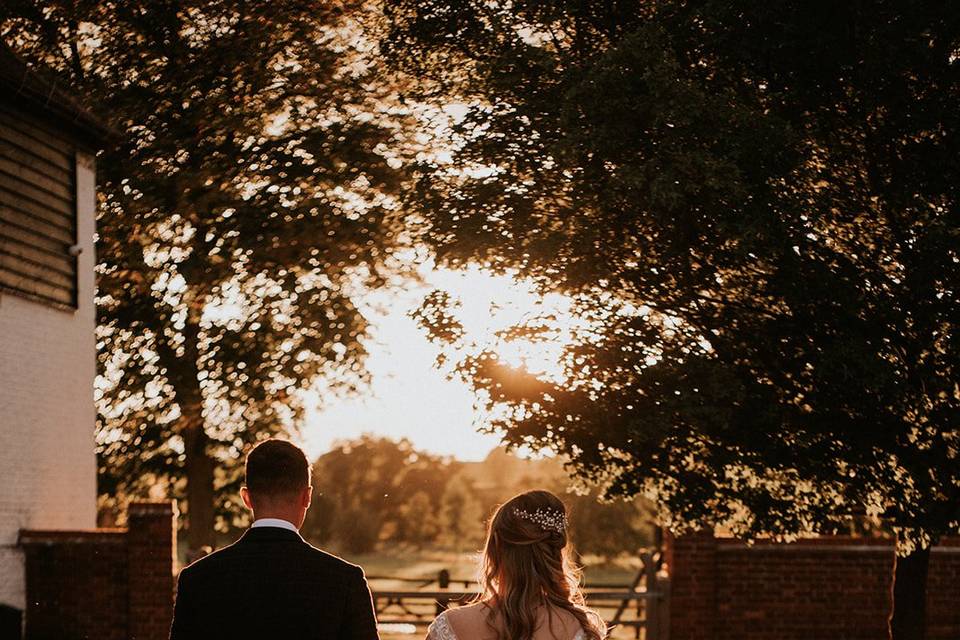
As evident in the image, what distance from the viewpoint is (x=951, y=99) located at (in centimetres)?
1087

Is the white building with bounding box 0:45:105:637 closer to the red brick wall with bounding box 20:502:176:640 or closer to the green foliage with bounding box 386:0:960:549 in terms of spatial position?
the red brick wall with bounding box 20:502:176:640

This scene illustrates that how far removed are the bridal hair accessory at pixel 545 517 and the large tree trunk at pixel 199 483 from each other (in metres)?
17.4

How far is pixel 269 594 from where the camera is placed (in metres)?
4.00

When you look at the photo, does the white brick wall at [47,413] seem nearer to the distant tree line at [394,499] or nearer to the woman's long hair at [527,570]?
the woman's long hair at [527,570]

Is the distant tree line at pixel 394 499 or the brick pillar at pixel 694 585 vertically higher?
the brick pillar at pixel 694 585

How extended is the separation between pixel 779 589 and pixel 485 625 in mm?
12502

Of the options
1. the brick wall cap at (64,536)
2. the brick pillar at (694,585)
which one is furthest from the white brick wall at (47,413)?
the brick pillar at (694,585)

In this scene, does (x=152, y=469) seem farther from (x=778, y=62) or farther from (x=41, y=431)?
(x=778, y=62)

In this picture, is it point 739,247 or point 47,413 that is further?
point 47,413

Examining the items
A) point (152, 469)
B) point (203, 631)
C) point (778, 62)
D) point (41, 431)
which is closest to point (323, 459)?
point (152, 469)

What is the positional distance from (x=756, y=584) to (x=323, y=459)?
75.9 m

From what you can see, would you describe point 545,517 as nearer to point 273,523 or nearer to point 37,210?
point 273,523

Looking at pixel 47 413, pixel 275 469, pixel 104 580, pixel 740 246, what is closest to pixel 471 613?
pixel 275 469

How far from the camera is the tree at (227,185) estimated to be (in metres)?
19.7
